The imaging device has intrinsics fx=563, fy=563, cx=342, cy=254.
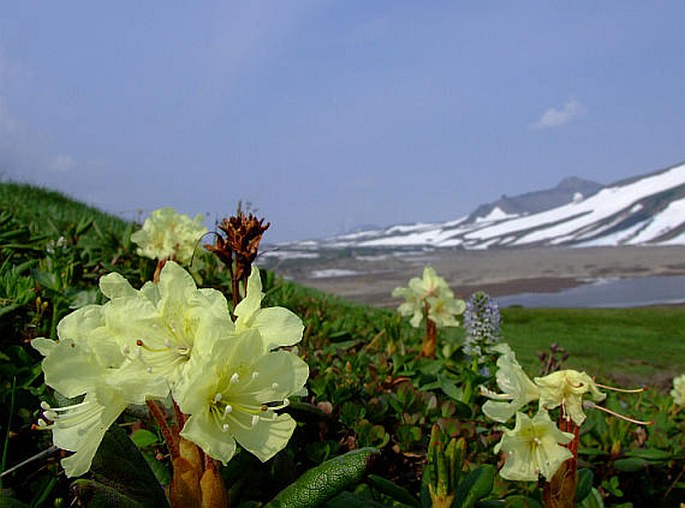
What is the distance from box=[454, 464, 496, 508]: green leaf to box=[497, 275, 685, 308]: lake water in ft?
92.9

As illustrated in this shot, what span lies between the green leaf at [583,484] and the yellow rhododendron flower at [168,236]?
7.01ft

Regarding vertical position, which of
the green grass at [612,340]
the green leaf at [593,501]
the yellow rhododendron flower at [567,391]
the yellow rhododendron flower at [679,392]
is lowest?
the green grass at [612,340]

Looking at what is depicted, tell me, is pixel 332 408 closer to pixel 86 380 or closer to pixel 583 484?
pixel 583 484

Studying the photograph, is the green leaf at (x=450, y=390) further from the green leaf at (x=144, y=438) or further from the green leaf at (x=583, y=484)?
the green leaf at (x=144, y=438)

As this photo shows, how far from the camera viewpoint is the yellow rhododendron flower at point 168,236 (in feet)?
9.69

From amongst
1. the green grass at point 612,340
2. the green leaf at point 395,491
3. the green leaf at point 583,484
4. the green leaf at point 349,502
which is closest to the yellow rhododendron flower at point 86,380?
the green leaf at point 349,502

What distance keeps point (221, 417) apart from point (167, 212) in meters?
2.30

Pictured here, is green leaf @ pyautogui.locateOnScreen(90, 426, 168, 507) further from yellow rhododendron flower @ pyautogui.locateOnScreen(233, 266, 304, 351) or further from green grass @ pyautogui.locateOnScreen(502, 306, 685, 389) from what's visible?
green grass @ pyautogui.locateOnScreen(502, 306, 685, 389)

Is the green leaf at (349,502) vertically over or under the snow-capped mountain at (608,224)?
under

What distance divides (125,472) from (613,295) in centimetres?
3605

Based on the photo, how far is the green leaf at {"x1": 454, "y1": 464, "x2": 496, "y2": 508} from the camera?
4.15 ft

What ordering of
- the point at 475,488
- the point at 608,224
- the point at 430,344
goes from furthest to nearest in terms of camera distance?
the point at 608,224 < the point at 430,344 < the point at 475,488

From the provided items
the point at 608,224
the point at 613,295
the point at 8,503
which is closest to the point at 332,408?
the point at 8,503

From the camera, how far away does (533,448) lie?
4.46ft
